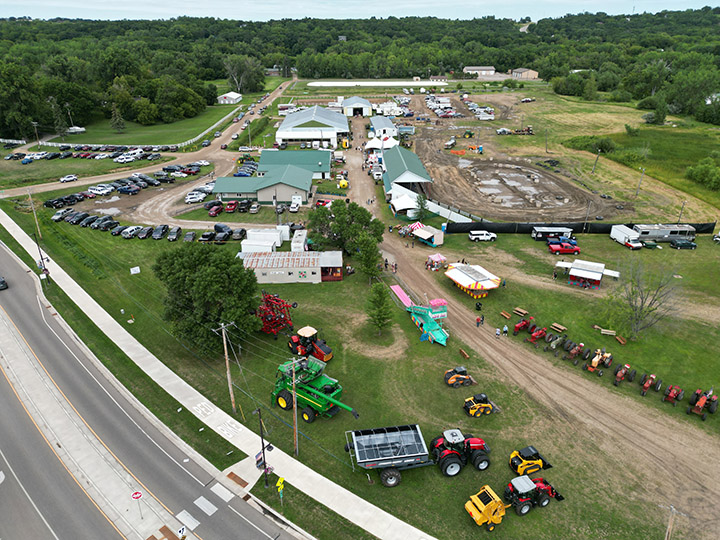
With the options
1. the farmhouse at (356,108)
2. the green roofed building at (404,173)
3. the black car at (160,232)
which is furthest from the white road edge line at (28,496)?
the farmhouse at (356,108)

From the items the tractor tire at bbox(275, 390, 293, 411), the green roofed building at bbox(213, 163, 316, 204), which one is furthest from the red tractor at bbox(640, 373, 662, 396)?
the green roofed building at bbox(213, 163, 316, 204)

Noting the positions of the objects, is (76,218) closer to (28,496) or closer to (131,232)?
(131,232)

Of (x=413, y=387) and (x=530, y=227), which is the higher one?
(x=530, y=227)

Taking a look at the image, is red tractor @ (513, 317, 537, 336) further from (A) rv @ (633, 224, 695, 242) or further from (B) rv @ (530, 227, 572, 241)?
(A) rv @ (633, 224, 695, 242)

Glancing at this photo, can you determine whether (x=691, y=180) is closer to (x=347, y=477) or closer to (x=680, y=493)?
(x=680, y=493)

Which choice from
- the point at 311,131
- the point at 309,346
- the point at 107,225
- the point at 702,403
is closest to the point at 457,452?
the point at 309,346

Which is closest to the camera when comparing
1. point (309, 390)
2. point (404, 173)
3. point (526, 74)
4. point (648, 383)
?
point (309, 390)
